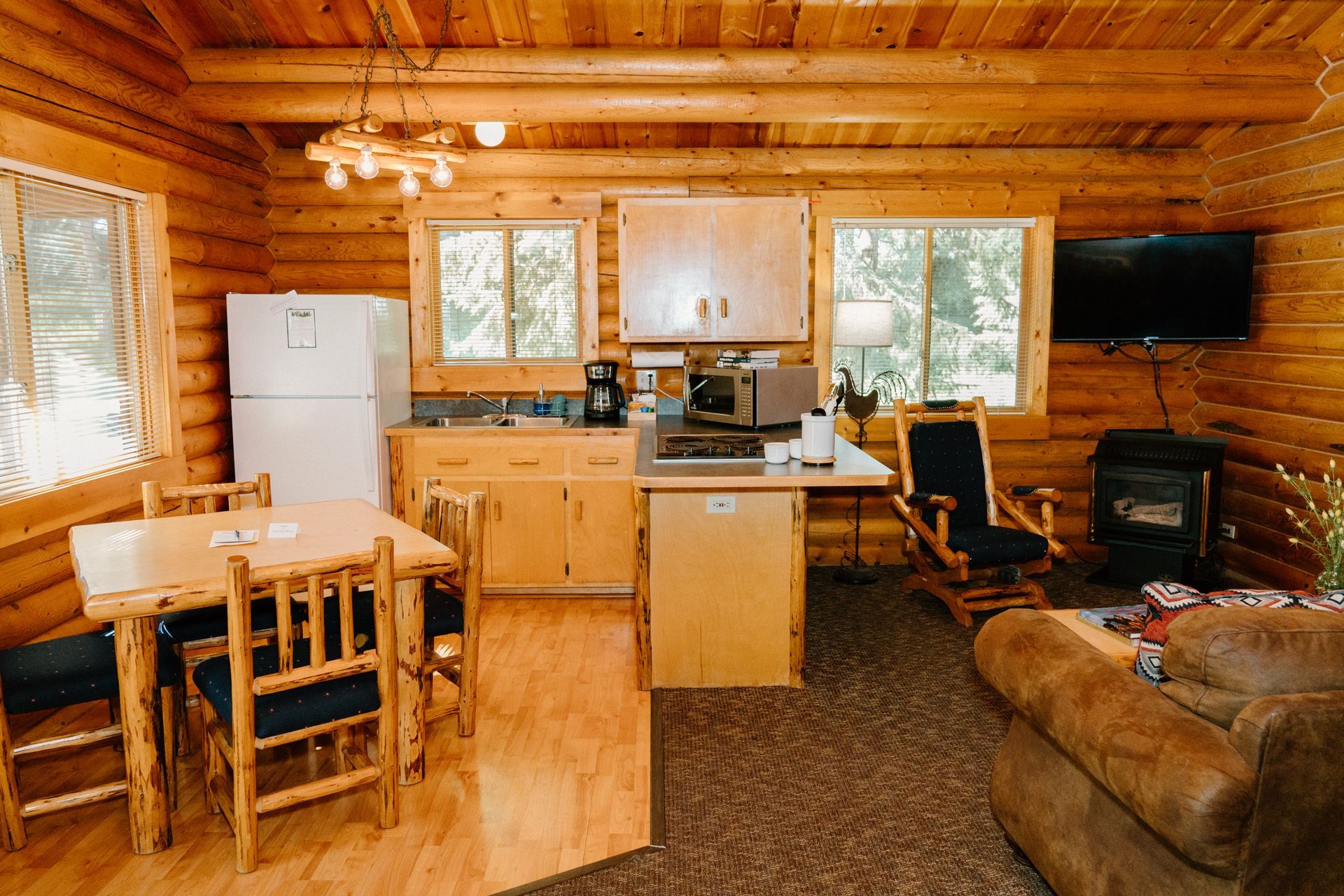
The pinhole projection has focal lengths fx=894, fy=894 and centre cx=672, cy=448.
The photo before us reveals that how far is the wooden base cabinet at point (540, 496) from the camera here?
15.8ft

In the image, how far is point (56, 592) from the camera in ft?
11.3

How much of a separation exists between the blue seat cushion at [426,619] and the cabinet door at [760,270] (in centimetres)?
250

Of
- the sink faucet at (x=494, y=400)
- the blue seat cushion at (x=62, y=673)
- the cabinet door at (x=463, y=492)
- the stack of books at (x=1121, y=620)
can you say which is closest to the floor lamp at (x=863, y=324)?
the sink faucet at (x=494, y=400)

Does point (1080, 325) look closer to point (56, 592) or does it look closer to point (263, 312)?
point (263, 312)

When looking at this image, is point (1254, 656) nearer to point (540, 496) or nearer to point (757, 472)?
point (757, 472)

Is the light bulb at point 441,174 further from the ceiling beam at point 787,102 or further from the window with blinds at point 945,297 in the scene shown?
the window with blinds at point 945,297

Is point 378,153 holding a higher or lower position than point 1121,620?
higher

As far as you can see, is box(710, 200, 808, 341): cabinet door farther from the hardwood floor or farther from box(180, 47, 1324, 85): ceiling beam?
the hardwood floor

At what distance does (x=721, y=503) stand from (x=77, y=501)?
8.22ft

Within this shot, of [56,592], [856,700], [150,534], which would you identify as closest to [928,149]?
[856,700]

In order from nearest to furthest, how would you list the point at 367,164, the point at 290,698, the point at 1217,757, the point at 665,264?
the point at 1217,757 → the point at 290,698 → the point at 367,164 → the point at 665,264

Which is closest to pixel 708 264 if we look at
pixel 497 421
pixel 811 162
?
pixel 811 162

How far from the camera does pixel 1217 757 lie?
1.66m

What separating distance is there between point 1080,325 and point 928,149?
1359 mm
